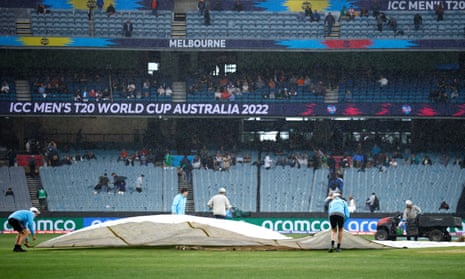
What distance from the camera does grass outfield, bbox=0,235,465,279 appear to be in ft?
46.4

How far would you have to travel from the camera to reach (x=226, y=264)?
53.4ft

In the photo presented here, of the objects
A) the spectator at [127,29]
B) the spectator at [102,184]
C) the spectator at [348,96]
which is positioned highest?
the spectator at [127,29]

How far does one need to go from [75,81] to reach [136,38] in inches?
184

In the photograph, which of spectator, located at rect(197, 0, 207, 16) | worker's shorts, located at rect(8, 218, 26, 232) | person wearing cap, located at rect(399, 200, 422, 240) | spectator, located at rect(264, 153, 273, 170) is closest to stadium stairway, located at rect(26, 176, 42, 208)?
→ spectator, located at rect(264, 153, 273, 170)

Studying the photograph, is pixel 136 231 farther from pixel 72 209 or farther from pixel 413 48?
pixel 413 48

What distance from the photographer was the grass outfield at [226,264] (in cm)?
1413

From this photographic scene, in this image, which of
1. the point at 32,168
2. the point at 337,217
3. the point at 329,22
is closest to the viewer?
the point at 337,217

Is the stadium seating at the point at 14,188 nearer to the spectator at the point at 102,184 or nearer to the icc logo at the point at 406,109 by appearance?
the spectator at the point at 102,184

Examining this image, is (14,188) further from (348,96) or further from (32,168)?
(348,96)

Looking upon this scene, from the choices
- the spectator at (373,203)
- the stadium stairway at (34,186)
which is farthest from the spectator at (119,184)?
the spectator at (373,203)

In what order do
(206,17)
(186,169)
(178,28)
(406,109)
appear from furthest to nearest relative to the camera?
1. (178,28)
2. (206,17)
3. (406,109)
4. (186,169)

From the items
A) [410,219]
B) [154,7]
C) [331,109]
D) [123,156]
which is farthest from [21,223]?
[154,7]

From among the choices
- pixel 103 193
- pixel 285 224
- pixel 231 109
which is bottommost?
pixel 285 224

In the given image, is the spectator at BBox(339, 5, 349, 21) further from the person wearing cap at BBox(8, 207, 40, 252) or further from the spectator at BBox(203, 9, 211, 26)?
the person wearing cap at BBox(8, 207, 40, 252)
